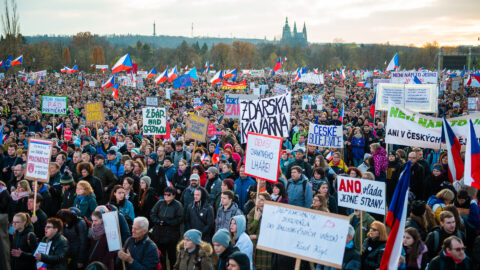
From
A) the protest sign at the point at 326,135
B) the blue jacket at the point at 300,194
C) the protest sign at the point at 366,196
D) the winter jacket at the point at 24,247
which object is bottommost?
the winter jacket at the point at 24,247

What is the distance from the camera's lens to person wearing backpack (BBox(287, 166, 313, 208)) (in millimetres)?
7145

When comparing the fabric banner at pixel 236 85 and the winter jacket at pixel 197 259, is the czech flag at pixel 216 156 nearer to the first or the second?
the winter jacket at pixel 197 259

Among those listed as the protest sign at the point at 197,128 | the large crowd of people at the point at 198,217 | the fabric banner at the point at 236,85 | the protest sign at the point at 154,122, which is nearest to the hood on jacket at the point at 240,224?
the large crowd of people at the point at 198,217

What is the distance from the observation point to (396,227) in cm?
455

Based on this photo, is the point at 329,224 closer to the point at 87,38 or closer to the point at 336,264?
the point at 336,264

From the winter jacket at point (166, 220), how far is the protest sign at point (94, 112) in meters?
8.24

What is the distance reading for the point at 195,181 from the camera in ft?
23.6

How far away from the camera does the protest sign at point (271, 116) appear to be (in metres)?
8.62

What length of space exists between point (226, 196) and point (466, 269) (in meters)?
3.00

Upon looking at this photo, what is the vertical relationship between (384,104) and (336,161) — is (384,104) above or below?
above

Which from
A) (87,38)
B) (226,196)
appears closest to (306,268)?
(226,196)

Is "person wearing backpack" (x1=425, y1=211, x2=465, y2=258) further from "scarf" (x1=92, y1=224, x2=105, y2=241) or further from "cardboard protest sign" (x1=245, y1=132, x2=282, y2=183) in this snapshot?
"scarf" (x1=92, y1=224, x2=105, y2=241)

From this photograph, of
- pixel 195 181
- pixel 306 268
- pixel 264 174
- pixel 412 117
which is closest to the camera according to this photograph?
pixel 306 268

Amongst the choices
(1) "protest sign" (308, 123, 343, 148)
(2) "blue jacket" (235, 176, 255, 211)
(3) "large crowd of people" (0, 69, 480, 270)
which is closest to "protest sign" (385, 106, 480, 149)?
(3) "large crowd of people" (0, 69, 480, 270)
